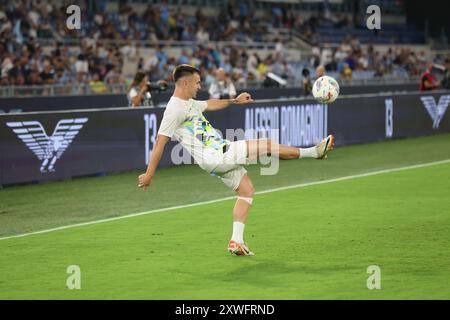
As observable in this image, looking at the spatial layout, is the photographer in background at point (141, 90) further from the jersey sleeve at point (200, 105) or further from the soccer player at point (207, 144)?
the soccer player at point (207, 144)

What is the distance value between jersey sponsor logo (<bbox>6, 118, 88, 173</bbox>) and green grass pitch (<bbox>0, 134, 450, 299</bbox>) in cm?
52

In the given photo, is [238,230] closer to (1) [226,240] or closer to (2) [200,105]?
(1) [226,240]

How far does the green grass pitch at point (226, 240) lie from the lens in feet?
30.0

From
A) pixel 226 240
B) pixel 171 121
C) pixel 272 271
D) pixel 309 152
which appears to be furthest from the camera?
pixel 226 240

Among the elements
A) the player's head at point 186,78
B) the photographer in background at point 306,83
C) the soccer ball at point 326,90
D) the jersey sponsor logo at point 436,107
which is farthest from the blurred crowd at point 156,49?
the player's head at point 186,78

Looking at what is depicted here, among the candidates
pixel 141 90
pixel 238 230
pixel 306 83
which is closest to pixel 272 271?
pixel 238 230

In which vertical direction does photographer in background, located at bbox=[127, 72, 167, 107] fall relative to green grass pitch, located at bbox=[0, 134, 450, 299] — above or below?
above

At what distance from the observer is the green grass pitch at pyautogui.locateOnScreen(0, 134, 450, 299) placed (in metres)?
9.13

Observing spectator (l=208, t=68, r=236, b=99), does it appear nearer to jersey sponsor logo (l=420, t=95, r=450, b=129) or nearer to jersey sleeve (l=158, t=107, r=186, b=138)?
jersey sponsor logo (l=420, t=95, r=450, b=129)

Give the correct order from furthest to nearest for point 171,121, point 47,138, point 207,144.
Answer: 1. point 47,138
2. point 207,144
3. point 171,121

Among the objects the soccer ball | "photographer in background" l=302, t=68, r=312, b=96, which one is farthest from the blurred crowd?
the soccer ball

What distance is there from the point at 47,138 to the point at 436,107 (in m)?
15.0

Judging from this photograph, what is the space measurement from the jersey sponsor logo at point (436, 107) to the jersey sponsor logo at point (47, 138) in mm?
13411

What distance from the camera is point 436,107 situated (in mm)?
29469
